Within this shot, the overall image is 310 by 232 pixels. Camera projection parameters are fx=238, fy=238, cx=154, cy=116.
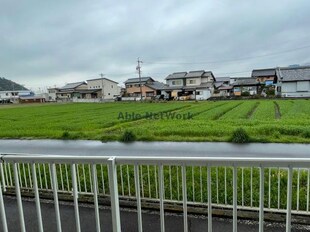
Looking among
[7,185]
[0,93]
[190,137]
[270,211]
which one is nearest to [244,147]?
[190,137]

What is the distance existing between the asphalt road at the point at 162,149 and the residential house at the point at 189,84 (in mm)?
36377

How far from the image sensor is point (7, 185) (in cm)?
495

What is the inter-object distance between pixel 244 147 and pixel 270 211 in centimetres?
536

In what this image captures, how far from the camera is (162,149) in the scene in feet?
28.8

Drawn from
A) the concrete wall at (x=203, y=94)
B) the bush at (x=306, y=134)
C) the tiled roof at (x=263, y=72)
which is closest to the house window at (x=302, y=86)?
the concrete wall at (x=203, y=94)

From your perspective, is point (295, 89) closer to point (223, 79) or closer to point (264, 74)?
point (264, 74)

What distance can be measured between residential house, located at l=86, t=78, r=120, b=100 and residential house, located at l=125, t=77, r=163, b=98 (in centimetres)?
697

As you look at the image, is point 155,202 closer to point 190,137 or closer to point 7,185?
point 7,185

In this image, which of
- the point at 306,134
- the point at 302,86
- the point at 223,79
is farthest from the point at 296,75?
the point at 306,134

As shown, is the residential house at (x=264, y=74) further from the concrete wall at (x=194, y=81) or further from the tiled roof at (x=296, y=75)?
the tiled roof at (x=296, y=75)

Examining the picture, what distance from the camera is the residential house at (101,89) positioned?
6247 centimetres

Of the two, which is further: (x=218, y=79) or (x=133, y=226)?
→ (x=218, y=79)

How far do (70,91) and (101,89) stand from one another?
34.3 feet

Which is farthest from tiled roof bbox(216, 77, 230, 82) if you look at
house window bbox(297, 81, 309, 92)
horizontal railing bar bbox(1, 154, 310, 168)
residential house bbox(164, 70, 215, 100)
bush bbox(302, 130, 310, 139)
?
horizontal railing bar bbox(1, 154, 310, 168)
